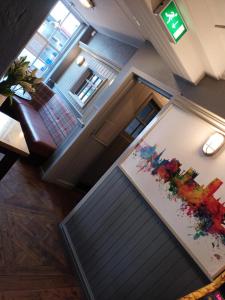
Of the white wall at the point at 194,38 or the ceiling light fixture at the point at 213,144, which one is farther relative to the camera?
the ceiling light fixture at the point at 213,144

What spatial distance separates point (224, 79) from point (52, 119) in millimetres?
4008

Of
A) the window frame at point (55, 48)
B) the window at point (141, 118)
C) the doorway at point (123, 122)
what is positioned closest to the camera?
the doorway at point (123, 122)

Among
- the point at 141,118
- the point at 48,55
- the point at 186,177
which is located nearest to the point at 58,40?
the point at 48,55

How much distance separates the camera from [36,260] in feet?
10.2

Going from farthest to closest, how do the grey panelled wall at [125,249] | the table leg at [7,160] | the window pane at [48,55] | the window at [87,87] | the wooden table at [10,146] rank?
the window pane at [48,55], the window at [87,87], the table leg at [7,160], the wooden table at [10,146], the grey panelled wall at [125,249]

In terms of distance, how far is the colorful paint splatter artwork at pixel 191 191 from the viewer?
2.52 m

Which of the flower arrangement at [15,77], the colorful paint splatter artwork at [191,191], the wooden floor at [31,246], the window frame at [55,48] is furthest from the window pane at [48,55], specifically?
the colorful paint splatter artwork at [191,191]

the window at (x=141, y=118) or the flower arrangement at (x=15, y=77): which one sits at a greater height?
the window at (x=141, y=118)

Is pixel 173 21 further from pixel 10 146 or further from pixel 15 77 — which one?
pixel 10 146

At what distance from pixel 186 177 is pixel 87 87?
13.4 ft

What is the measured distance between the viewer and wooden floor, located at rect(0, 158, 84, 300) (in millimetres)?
2731

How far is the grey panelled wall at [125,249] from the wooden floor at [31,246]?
0.84 ft

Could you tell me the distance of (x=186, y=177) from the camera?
2.90 meters

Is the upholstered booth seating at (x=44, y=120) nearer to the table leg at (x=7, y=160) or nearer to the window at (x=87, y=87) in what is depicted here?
the window at (x=87, y=87)
